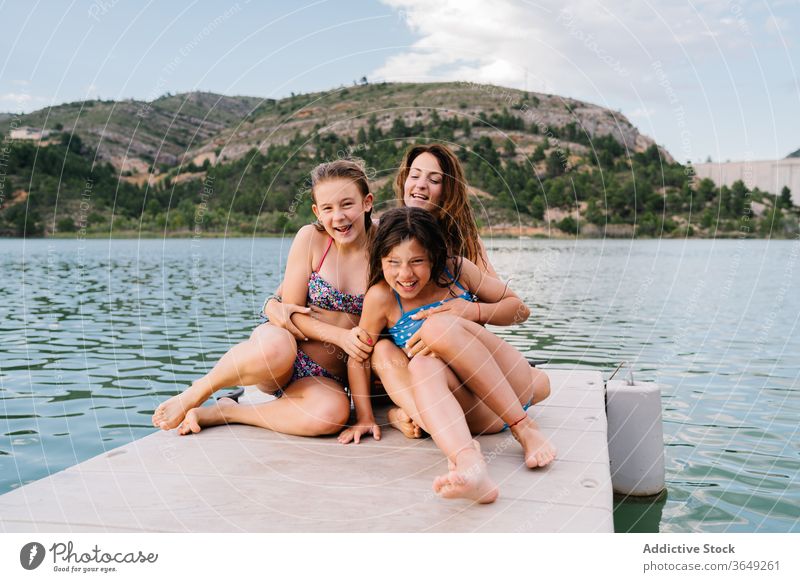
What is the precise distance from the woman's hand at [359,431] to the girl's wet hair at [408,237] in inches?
33.3

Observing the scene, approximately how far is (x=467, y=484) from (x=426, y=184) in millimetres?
2188

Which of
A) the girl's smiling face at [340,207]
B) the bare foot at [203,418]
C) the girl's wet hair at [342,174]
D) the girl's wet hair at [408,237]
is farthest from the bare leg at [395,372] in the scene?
the bare foot at [203,418]

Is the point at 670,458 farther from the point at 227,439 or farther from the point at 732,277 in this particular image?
the point at 732,277

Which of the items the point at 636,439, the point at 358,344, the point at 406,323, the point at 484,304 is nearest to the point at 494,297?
the point at 484,304

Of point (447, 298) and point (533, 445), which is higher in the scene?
point (447, 298)

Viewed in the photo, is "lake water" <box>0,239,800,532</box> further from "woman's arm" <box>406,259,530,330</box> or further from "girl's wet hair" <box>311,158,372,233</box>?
"girl's wet hair" <box>311,158,372,233</box>

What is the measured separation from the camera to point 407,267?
3.55 meters

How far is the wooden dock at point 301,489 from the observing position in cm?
280

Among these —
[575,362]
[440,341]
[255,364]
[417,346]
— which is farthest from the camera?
[575,362]

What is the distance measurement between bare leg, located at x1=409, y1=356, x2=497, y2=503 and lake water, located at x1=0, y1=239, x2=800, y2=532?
197cm

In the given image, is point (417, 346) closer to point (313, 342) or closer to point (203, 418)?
point (313, 342)

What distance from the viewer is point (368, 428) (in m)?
4.06

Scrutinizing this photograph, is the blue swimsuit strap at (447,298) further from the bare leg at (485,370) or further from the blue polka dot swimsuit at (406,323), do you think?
the bare leg at (485,370)

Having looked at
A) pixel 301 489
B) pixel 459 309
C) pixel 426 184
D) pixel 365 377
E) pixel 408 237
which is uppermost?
pixel 426 184
